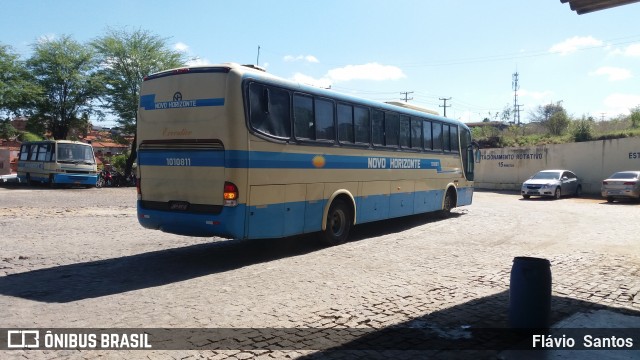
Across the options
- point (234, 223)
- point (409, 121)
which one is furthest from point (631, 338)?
point (409, 121)

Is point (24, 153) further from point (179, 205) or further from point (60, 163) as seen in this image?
point (179, 205)

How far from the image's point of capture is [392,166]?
12359 mm

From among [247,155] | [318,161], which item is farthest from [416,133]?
[247,155]

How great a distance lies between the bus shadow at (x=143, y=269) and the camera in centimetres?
648

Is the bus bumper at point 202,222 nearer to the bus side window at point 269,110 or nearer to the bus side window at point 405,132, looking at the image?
the bus side window at point 269,110

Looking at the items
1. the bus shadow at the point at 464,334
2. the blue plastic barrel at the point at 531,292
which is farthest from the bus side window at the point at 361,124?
the blue plastic barrel at the point at 531,292

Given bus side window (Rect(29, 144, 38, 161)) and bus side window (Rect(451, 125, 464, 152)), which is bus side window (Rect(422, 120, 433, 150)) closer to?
bus side window (Rect(451, 125, 464, 152))

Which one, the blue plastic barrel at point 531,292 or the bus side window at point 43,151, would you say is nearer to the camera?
the blue plastic barrel at point 531,292

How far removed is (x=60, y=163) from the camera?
85.0 ft

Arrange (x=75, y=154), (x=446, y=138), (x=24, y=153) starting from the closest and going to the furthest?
(x=446, y=138)
(x=75, y=154)
(x=24, y=153)

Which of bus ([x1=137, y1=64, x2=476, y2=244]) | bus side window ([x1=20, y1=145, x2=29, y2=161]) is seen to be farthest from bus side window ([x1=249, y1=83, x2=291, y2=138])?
bus side window ([x1=20, y1=145, x2=29, y2=161])

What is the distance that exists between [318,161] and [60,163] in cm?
2119

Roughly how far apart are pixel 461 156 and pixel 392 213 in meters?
5.11

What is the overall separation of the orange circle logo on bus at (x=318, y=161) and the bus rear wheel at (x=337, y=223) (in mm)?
1012
